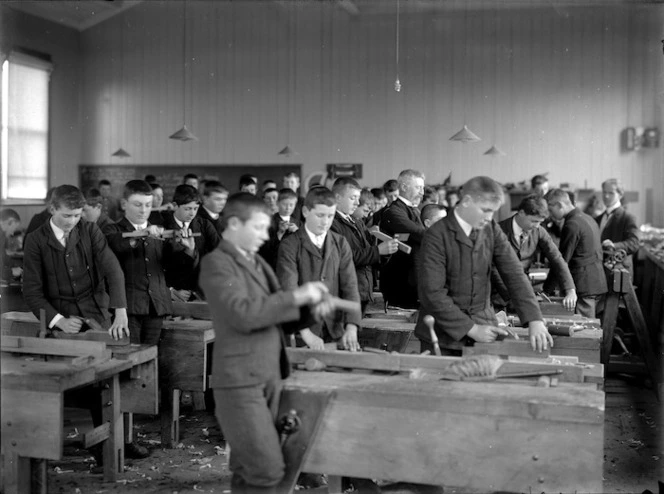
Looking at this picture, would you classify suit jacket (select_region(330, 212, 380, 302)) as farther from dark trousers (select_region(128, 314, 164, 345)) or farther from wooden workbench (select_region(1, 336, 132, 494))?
wooden workbench (select_region(1, 336, 132, 494))

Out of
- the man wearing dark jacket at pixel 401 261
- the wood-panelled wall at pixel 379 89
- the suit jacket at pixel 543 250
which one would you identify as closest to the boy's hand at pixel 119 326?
the man wearing dark jacket at pixel 401 261

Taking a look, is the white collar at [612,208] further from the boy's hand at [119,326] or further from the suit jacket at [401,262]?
the boy's hand at [119,326]

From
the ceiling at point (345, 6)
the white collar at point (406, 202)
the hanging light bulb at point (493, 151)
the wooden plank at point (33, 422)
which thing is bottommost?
the wooden plank at point (33, 422)

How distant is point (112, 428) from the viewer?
4.11 m

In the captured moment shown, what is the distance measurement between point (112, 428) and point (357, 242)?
183 cm

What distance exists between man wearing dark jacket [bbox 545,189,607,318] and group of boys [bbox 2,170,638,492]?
3.31 ft

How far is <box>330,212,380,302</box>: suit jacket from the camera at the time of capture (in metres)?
5.02

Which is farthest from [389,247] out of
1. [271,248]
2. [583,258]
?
[583,258]

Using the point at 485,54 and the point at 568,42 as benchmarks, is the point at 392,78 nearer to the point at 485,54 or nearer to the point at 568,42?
the point at 485,54

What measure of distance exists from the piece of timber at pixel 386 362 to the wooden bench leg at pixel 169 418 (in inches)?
66.3

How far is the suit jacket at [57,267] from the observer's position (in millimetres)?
4234

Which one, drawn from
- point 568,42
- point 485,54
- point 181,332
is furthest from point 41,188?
point 181,332

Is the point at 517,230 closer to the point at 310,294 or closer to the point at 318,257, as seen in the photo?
the point at 318,257

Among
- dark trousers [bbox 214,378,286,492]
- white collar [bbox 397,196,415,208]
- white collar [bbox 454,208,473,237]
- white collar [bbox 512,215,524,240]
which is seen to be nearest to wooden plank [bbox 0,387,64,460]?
dark trousers [bbox 214,378,286,492]
